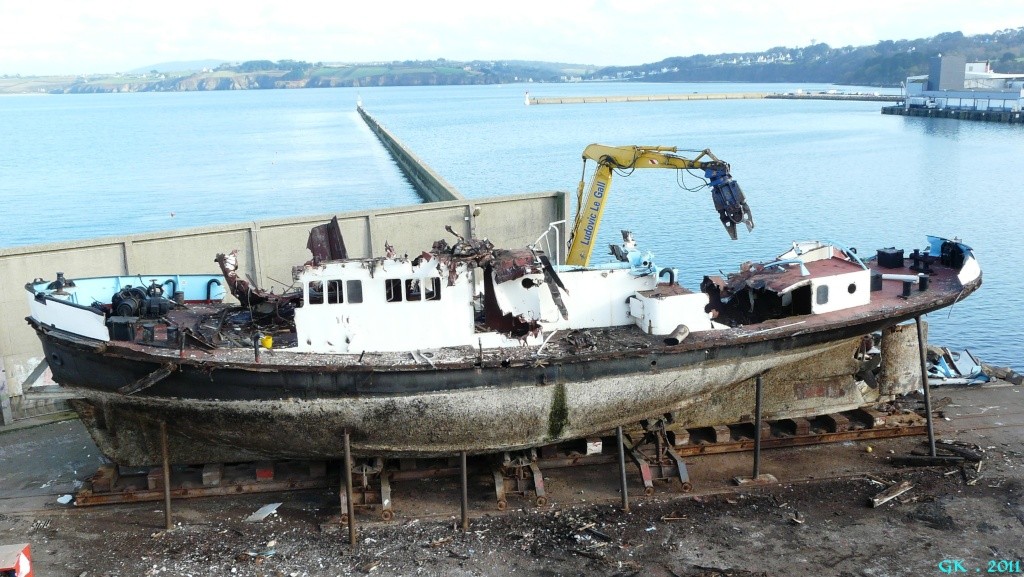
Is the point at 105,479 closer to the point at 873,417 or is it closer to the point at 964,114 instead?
the point at 873,417

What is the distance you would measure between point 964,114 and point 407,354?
95.7 metres

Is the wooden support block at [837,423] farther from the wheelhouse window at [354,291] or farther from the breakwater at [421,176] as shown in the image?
the breakwater at [421,176]

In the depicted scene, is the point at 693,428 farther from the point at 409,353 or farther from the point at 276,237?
the point at 276,237

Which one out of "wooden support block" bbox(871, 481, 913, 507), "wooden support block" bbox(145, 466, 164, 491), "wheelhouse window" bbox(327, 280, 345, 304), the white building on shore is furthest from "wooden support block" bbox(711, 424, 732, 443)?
the white building on shore

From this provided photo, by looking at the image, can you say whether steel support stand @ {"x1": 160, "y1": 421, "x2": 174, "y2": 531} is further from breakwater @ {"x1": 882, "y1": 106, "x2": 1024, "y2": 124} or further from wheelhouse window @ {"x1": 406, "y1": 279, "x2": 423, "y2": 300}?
breakwater @ {"x1": 882, "y1": 106, "x2": 1024, "y2": 124}

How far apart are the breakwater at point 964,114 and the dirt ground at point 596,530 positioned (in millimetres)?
85361

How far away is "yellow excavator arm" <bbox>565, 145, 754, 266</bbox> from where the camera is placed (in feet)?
51.4

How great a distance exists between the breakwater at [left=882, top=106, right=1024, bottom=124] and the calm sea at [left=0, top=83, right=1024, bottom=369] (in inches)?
92.0

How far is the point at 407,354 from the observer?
12836 millimetres

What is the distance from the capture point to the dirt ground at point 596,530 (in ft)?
36.8

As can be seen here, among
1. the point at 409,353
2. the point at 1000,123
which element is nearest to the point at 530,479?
the point at 409,353

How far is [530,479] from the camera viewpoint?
13.2 metres

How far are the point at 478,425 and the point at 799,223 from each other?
3089 cm

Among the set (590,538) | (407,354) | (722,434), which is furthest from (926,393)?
(407,354)
